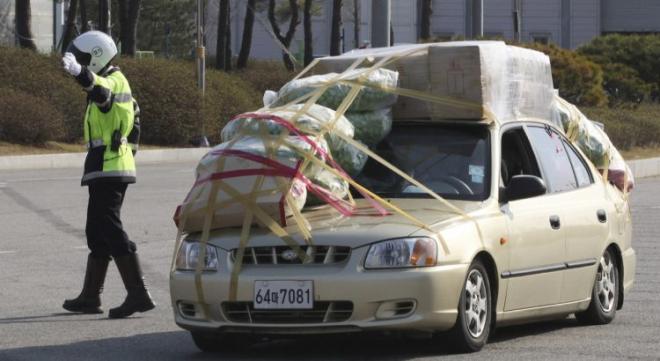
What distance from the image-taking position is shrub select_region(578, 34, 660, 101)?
5284cm

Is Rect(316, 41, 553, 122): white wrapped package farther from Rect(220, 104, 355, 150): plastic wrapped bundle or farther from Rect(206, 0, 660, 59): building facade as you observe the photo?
Rect(206, 0, 660, 59): building facade

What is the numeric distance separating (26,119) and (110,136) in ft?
76.6

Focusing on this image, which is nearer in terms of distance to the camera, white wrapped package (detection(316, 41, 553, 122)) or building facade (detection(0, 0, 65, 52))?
white wrapped package (detection(316, 41, 553, 122))

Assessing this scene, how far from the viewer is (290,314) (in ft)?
27.5

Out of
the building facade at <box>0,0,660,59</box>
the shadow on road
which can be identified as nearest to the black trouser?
the shadow on road

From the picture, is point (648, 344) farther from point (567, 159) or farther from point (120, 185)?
point (120, 185)

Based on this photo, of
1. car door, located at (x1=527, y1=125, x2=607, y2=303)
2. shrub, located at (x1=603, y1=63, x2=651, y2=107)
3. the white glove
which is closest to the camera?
car door, located at (x1=527, y1=125, x2=607, y2=303)

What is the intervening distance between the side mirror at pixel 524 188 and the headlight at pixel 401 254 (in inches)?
43.6

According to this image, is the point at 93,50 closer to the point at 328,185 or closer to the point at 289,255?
the point at 328,185

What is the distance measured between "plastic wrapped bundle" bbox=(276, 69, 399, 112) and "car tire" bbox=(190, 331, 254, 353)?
1.50m

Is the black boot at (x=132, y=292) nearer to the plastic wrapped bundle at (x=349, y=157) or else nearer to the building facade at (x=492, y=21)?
the plastic wrapped bundle at (x=349, y=157)

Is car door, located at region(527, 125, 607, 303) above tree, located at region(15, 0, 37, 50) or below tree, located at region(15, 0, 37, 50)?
below

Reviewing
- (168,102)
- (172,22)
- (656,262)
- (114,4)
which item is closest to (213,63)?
(114,4)

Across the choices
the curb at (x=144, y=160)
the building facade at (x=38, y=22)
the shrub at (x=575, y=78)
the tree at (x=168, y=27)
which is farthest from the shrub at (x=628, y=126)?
the tree at (x=168, y=27)
